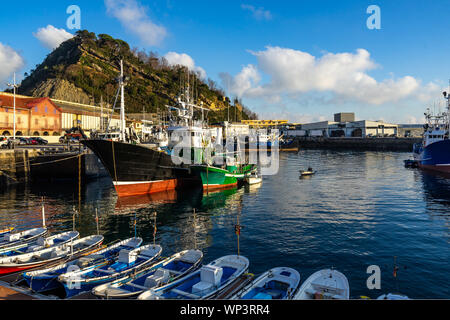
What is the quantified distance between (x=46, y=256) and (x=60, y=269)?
316 centimetres

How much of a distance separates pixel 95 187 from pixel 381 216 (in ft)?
135

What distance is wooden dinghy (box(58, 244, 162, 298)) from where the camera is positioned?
14266 mm

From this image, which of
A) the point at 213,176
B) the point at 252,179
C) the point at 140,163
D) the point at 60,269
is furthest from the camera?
the point at 252,179

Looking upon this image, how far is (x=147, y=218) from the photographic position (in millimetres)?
29203

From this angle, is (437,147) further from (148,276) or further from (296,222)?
(148,276)

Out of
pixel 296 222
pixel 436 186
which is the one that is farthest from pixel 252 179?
Answer: pixel 436 186

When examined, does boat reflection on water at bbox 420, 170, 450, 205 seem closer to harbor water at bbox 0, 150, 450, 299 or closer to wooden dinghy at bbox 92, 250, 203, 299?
harbor water at bbox 0, 150, 450, 299

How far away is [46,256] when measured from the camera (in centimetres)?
1809

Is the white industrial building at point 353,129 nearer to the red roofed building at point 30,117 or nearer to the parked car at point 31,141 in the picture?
the red roofed building at point 30,117

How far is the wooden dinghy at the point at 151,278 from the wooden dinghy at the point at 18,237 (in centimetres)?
1041

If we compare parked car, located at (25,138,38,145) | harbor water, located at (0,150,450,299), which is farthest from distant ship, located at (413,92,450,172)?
parked car, located at (25,138,38,145)

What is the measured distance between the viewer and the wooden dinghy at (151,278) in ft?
43.6

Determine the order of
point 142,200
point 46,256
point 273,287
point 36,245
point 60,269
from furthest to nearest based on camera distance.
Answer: point 142,200
point 36,245
point 46,256
point 60,269
point 273,287
